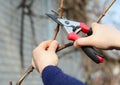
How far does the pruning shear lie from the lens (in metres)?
1.25

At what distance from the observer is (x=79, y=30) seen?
142 centimetres

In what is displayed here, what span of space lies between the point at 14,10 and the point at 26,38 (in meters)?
0.51

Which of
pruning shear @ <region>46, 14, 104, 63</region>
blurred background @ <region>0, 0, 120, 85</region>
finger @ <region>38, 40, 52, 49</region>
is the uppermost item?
pruning shear @ <region>46, 14, 104, 63</region>

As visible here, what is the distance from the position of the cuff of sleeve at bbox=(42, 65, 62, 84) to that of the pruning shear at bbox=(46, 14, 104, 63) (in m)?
0.11

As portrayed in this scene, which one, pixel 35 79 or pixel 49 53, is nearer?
pixel 49 53

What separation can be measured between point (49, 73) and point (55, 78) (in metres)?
0.03

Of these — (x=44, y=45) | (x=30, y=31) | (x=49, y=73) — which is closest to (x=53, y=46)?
(x=44, y=45)

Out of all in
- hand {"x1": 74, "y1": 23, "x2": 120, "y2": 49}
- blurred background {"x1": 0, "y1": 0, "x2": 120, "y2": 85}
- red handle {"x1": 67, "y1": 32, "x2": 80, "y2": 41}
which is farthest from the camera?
blurred background {"x1": 0, "y1": 0, "x2": 120, "y2": 85}

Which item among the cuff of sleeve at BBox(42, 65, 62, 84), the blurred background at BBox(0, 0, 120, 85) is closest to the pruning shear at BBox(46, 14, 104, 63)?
the cuff of sleeve at BBox(42, 65, 62, 84)

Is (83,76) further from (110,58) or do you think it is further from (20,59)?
(20,59)

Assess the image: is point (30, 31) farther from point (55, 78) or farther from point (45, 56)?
point (55, 78)

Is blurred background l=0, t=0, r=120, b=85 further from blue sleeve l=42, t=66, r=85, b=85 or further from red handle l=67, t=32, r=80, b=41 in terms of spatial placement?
blue sleeve l=42, t=66, r=85, b=85

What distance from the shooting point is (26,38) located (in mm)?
5539

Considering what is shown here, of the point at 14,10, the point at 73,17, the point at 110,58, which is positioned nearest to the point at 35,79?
the point at 14,10
